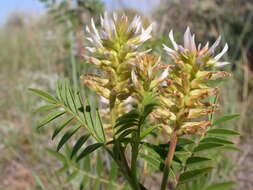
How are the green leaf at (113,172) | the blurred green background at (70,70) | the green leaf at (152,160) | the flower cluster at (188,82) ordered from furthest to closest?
the blurred green background at (70,70), the green leaf at (113,172), the green leaf at (152,160), the flower cluster at (188,82)

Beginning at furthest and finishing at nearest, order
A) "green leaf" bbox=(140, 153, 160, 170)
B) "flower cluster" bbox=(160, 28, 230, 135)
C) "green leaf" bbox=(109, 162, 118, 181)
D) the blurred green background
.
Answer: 1. the blurred green background
2. "green leaf" bbox=(109, 162, 118, 181)
3. "green leaf" bbox=(140, 153, 160, 170)
4. "flower cluster" bbox=(160, 28, 230, 135)

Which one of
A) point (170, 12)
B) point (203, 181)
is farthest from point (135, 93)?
point (170, 12)

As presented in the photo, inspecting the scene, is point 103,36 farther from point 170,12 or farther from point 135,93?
point 170,12

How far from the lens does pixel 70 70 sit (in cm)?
273

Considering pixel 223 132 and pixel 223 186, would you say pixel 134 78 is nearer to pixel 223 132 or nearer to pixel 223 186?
pixel 223 132

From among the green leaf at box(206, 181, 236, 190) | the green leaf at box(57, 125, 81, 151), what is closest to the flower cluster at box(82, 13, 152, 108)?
the green leaf at box(57, 125, 81, 151)

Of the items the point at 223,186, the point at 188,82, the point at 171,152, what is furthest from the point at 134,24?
the point at 223,186

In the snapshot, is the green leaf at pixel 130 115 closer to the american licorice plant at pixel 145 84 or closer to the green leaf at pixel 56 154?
the american licorice plant at pixel 145 84

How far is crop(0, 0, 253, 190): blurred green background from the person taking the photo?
2.10 meters

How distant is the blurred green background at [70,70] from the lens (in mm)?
2104

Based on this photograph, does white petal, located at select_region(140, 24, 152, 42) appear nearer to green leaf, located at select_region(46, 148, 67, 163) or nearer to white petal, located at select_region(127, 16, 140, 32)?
white petal, located at select_region(127, 16, 140, 32)

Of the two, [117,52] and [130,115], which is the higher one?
[117,52]

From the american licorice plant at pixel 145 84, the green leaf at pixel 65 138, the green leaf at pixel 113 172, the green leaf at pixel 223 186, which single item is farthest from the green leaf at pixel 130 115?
the green leaf at pixel 113 172

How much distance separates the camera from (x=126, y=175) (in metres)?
0.81
